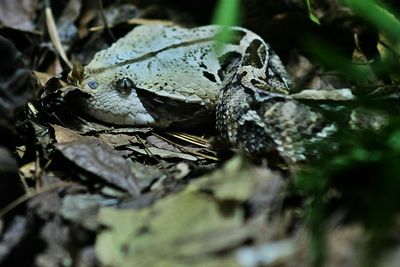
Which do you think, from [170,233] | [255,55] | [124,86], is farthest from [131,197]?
[255,55]

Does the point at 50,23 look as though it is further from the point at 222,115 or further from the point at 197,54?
the point at 222,115

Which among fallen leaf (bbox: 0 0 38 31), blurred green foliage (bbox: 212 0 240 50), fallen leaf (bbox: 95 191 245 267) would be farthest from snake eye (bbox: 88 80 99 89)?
blurred green foliage (bbox: 212 0 240 50)

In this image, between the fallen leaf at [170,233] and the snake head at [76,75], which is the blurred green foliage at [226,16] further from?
the snake head at [76,75]

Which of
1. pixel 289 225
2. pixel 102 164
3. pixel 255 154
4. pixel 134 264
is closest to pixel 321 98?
pixel 255 154

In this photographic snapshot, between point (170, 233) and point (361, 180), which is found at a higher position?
point (361, 180)

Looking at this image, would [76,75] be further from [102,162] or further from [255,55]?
[255,55]

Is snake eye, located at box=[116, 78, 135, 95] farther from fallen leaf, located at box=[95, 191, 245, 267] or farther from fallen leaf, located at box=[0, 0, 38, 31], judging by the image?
fallen leaf, located at box=[95, 191, 245, 267]
